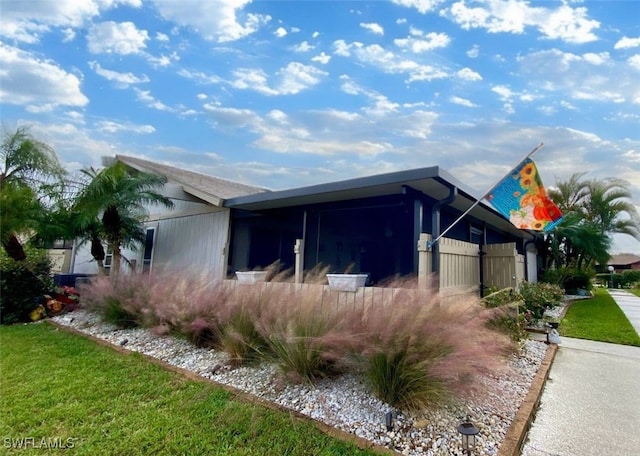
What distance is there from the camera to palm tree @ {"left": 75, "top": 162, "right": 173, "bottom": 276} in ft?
25.7

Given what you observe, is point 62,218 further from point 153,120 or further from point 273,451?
point 273,451

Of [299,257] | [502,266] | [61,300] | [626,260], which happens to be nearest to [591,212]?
[502,266]

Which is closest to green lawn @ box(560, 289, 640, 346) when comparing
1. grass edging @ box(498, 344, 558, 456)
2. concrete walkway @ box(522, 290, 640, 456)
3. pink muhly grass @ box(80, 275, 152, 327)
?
concrete walkway @ box(522, 290, 640, 456)

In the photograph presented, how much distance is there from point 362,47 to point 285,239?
4.87 metres

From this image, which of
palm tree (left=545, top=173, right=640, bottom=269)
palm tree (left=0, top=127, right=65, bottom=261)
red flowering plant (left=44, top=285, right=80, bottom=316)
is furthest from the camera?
palm tree (left=545, top=173, right=640, bottom=269)

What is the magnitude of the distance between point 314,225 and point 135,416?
17.0ft

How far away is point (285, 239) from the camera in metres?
8.65

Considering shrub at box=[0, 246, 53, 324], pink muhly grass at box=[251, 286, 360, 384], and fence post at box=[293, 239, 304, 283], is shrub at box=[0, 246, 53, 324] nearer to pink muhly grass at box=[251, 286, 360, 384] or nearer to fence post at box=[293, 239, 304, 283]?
fence post at box=[293, 239, 304, 283]

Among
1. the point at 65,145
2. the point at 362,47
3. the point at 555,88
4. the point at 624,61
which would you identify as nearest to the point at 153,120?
the point at 65,145

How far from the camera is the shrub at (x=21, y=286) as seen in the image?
6.78 metres

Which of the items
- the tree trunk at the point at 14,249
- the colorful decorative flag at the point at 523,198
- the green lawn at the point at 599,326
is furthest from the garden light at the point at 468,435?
the tree trunk at the point at 14,249

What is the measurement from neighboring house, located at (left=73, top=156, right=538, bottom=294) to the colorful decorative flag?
64 centimetres

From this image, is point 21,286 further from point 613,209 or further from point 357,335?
point 613,209

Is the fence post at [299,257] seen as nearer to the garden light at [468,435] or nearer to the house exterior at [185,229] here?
the house exterior at [185,229]
